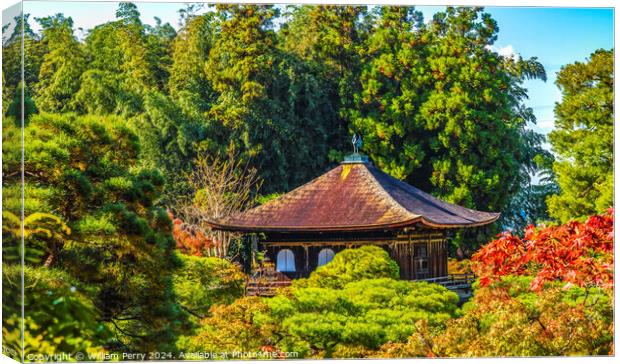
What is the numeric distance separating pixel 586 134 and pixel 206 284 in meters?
4.54

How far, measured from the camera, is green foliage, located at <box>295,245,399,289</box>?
13.4 metres

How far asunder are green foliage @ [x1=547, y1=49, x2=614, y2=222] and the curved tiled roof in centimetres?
197

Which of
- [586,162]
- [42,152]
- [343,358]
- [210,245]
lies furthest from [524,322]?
[210,245]

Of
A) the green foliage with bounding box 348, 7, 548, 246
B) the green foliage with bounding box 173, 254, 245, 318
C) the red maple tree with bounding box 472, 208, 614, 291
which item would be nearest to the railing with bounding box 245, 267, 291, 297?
the green foliage with bounding box 173, 254, 245, 318

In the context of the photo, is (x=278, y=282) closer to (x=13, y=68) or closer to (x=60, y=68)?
(x=60, y=68)

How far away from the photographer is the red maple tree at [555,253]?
10227 mm

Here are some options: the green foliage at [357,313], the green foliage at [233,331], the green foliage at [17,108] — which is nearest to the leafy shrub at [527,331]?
the green foliage at [357,313]

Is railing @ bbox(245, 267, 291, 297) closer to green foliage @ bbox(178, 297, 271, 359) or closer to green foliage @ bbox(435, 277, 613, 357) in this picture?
green foliage @ bbox(178, 297, 271, 359)

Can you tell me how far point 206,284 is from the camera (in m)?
14.0

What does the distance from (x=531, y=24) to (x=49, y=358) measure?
5679 mm

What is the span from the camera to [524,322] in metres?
11.1

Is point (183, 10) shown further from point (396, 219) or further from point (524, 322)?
point (524, 322)

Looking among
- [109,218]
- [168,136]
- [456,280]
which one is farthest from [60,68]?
[456,280]

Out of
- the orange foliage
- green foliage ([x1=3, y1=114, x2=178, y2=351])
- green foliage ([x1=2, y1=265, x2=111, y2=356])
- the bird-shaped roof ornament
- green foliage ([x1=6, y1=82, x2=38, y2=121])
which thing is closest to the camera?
green foliage ([x1=2, y1=265, x2=111, y2=356])
